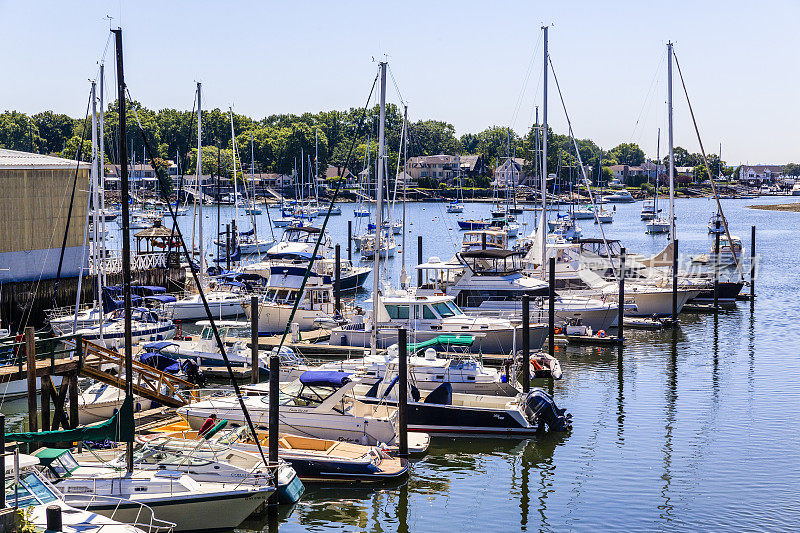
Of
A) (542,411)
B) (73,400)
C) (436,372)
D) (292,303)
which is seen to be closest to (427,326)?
(436,372)

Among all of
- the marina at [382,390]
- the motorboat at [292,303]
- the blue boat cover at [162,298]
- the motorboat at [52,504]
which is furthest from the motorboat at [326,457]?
the blue boat cover at [162,298]

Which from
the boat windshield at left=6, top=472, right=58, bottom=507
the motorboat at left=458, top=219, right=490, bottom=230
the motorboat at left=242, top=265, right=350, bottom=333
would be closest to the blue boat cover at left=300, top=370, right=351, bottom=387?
Answer: the boat windshield at left=6, top=472, right=58, bottom=507

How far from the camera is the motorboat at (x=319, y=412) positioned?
24.7 m

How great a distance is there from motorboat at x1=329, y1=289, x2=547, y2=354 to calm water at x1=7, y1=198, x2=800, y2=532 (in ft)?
9.29

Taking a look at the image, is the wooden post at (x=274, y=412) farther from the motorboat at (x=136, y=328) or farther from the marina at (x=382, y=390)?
the motorboat at (x=136, y=328)

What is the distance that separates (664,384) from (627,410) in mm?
4422

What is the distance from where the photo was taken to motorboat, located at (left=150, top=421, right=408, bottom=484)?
2292 cm

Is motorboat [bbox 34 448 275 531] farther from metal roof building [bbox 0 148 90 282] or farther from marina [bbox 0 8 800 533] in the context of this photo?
metal roof building [bbox 0 148 90 282]

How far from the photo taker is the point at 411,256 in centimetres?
8219

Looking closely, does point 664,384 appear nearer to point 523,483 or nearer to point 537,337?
point 537,337

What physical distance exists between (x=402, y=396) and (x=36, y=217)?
2829 centimetres

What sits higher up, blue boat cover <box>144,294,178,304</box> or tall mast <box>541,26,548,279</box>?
tall mast <box>541,26,548,279</box>

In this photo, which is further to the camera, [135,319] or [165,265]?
[165,265]

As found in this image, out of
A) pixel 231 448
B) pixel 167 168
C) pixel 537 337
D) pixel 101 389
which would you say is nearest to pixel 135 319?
pixel 101 389
